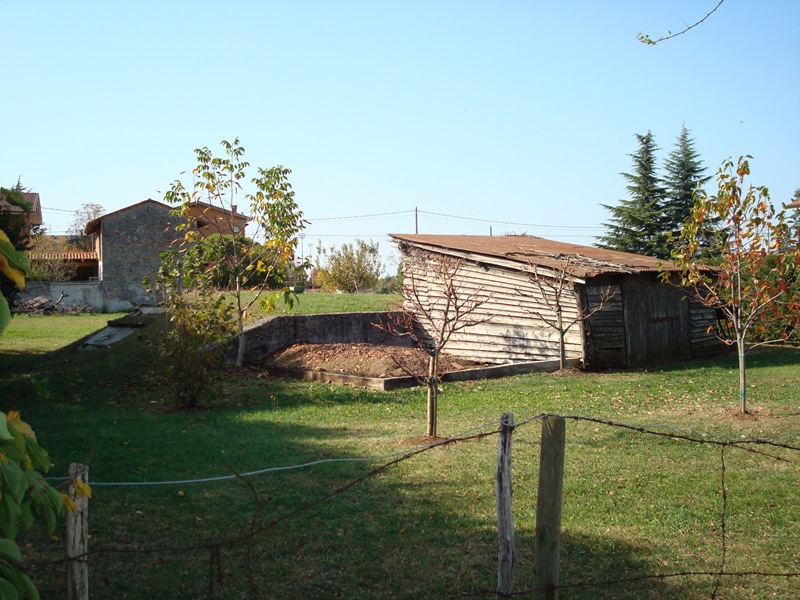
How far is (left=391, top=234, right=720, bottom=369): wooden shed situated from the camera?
1950cm

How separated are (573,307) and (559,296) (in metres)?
0.46

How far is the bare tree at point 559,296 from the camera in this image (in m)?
19.0

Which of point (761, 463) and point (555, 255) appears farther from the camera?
point (555, 255)

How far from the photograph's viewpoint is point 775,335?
24188 mm

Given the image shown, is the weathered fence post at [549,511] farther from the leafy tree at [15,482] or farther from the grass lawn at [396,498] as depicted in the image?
the leafy tree at [15,482]

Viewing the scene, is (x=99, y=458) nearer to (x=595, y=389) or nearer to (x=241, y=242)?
(x=595, y=389)

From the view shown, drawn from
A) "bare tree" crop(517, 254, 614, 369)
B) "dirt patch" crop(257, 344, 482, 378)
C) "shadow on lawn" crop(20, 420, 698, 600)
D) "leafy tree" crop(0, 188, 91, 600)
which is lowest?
"shadow on lawn" crop(20, 420, 698, 600)

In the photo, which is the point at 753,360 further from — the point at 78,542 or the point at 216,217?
the point at 78,542

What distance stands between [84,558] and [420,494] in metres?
4.20

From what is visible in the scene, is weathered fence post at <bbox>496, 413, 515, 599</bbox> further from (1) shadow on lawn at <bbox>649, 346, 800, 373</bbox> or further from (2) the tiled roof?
(2) the tiled roof

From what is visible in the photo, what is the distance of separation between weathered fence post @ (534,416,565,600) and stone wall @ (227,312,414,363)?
1450 centimetres

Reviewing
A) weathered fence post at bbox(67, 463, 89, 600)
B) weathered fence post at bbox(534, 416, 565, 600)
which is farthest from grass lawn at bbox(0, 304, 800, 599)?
weathered fence post at bbox(534, 416, 565, 600)

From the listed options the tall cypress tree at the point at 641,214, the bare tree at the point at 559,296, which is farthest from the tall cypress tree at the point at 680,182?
the bare tree at the point at 559,296

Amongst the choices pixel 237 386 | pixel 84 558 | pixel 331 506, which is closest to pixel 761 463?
pixel 331 506
